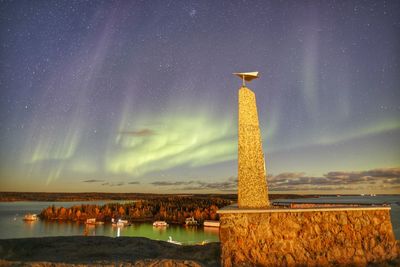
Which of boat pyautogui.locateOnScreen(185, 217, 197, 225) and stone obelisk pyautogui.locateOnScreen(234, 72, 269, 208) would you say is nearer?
stone obelisk pyautogui.locateOnScreen(234, 72, 269, 208)

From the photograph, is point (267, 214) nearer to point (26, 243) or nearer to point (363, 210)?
point (363, 210)

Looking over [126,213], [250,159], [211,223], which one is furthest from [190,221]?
[250,159]

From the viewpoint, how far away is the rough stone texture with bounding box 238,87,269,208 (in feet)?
40.9

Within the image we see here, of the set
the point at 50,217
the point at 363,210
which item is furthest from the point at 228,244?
the point at 50,217

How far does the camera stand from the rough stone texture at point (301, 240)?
10.6 meters

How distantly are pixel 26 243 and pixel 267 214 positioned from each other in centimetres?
1019

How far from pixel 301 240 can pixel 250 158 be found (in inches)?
132

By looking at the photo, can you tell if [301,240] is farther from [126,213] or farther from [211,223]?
[126,213]

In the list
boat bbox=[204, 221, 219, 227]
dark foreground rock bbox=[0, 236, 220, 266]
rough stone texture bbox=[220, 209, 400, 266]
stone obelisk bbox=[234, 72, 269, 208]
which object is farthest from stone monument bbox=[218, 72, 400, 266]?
boat bbox=[204, 221, 219, 227]

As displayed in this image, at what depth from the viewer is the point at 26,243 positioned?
14.3m

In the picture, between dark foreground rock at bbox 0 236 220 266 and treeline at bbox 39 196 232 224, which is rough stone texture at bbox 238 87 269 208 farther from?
treeline at bbox 39 196 232 224

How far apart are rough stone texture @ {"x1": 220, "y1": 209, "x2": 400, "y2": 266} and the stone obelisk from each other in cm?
155

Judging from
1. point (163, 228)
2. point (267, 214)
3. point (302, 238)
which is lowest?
point (163, 228)

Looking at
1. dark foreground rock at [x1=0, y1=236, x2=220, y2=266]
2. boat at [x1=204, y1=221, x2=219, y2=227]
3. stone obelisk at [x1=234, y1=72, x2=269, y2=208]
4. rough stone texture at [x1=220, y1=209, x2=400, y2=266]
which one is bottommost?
boat at [x1=204, y1=221, x2=219, y2=227]
